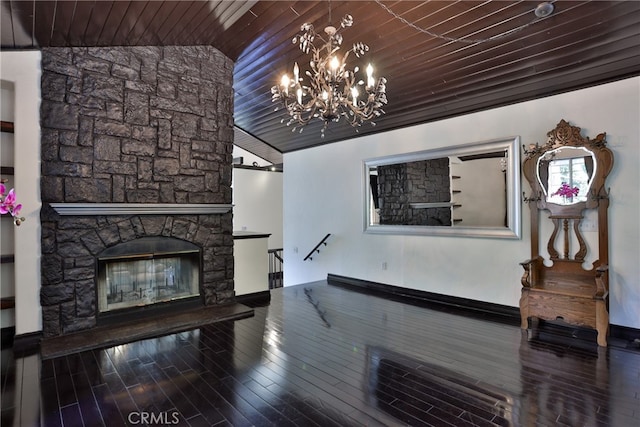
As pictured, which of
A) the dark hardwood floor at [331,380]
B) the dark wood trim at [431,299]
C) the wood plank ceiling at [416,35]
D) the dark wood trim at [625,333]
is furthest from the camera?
the dark wood trim at [431,299]

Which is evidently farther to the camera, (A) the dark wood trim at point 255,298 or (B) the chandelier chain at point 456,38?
(A) the dark wood trim at point 255,298

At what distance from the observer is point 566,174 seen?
4.00 m

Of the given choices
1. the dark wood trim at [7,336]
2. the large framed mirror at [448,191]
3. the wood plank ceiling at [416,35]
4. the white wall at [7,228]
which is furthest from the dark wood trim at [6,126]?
the large framed mirror at [448,191]

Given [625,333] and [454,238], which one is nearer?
[625,333]

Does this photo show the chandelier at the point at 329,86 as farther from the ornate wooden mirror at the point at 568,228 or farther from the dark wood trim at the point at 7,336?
the dark wood trim at the point at 7,336

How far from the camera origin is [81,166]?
12.2 ft

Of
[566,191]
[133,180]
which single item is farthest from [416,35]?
[133,180]

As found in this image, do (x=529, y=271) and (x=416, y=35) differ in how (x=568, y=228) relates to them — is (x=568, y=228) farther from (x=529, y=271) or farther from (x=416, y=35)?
(x=416, y=35)

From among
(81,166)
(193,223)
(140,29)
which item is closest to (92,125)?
(81,166)

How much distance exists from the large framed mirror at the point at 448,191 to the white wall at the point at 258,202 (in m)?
4.14

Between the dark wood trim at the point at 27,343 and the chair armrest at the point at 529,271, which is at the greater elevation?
the chair armrest at the point at 529,271

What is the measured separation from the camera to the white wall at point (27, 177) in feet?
11.3

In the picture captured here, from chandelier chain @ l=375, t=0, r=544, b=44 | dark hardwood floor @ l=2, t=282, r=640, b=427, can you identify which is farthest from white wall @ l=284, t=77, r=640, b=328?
chandelier chain @ l=375, t=0, r=544, b=44

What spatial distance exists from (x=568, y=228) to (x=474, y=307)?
1.60 meters
